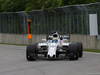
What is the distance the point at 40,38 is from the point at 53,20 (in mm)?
2507

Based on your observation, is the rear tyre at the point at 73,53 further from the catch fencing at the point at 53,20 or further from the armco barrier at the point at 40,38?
the catch fencing at the point at 53,20

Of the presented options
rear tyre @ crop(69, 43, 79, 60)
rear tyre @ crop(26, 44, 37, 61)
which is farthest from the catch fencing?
rear tyre @ crop(26, 44, 37, 61)

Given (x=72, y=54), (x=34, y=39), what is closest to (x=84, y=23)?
(x=34, y=39)

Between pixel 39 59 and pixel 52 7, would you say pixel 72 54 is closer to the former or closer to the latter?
pixel 39 59

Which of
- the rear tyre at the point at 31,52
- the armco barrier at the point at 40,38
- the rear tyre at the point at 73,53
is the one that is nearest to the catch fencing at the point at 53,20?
the armco barrier at the point at 40,38

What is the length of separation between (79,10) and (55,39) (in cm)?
1073

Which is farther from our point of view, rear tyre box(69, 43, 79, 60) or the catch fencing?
the catch fencing

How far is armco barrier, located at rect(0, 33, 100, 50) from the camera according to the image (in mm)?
25572

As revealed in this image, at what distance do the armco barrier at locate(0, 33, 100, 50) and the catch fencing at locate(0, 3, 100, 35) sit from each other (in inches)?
19.1

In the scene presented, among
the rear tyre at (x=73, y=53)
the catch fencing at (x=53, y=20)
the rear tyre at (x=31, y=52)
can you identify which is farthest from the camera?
the catch fencing at (x=53, y=20)

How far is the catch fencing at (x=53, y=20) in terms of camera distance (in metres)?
27.5

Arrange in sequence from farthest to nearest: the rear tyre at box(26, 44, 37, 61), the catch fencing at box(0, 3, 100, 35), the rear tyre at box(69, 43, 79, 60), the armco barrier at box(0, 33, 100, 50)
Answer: the catch fencing at box(0, 3, 100, 35) < the armco barrier at box(0, 33, 100, 50) < the rear tyre at box(26, 44, 37, 61) < the rear tyre at box(69, 43, 79, 60)

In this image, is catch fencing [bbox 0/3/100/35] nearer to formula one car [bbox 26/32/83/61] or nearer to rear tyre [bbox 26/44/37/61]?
formula one car [bbox 26/32/83/61]

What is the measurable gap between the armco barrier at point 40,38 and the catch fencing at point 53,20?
19.1 inches
